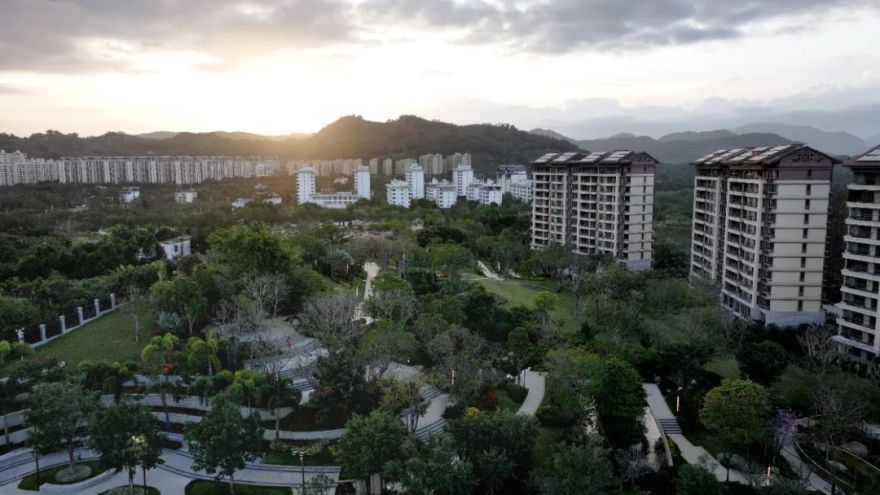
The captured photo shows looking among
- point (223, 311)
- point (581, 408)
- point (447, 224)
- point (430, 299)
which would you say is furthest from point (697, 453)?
point (447, 224)

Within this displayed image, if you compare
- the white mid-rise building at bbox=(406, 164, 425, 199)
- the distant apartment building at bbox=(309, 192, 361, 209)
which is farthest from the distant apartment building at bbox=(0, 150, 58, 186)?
the white mid-rise building at bbox=(406, 164, 425, 199)

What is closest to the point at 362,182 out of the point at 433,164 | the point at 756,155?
the point at 433,164

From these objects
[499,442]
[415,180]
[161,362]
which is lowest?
[499,442]

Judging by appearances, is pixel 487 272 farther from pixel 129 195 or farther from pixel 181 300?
pixel 129 195

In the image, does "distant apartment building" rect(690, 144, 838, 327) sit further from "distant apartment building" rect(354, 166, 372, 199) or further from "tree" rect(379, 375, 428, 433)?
"distant apartment building" rect(354, 166, 372, 199)

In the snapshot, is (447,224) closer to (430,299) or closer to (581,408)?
(430,299)

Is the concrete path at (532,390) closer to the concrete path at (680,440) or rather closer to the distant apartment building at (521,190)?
the concrete path at (680,440)

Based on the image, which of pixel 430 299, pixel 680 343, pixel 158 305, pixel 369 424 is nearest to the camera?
pixel 369 424
